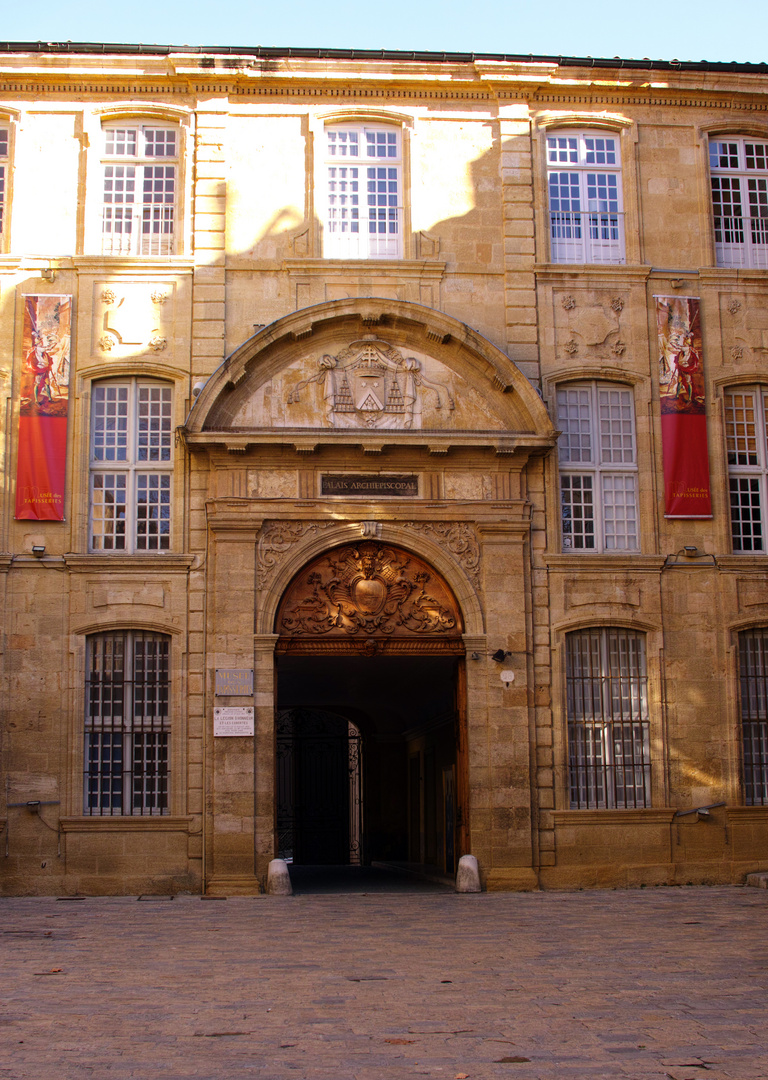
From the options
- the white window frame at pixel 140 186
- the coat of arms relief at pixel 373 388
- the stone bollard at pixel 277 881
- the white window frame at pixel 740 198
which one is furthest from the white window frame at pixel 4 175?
the white window frame at pixel 740 198

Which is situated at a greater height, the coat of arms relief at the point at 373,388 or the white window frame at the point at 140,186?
the white window frame at the point at 140,186

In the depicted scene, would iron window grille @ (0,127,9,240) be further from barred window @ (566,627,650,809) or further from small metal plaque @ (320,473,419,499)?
barred window @ (566,627,650,809)

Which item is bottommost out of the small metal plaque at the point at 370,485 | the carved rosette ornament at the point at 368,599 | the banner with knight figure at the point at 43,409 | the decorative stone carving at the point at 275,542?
the carved rosette ornament at the point at 368,599

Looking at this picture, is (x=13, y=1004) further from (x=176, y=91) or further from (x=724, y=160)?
(x=724, y=160)

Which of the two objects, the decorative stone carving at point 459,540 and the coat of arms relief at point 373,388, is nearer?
the decorative stone carving at point 459,540

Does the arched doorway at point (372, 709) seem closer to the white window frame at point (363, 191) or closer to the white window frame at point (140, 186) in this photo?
the white window frame at point (363, 191)

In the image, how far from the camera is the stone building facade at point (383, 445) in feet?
60.1

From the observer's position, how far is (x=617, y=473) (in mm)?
19906

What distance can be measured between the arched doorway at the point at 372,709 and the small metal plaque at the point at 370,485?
2.46 feet

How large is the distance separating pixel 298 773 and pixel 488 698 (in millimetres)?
11296

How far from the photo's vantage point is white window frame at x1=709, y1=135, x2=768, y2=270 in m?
21.0

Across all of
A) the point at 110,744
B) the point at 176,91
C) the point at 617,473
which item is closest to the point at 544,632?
the point at 617,473

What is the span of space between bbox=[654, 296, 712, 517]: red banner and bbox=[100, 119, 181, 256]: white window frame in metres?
7.81

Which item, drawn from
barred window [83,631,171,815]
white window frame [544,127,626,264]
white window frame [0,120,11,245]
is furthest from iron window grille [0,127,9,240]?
white window frame [544,127,626,264]
